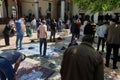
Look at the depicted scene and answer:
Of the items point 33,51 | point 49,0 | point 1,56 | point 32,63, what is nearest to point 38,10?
point 49,0

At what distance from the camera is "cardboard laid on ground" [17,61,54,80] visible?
6.50 meters

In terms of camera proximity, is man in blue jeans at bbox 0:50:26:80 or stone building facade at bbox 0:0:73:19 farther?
stone building facade at bbox 0:0:73:19

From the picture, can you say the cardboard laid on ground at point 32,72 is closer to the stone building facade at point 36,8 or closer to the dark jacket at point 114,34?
the dark jacket at point 114,34

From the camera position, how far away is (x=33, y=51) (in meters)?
10.4

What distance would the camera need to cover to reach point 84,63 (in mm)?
2986

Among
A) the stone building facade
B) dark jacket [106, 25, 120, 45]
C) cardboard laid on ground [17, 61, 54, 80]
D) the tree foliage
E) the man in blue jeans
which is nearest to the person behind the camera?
the man in blue jeans

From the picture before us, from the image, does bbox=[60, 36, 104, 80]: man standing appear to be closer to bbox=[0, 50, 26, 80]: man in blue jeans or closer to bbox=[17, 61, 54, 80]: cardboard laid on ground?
bbox=[0, 50, 26, 80]: man in blue jeans

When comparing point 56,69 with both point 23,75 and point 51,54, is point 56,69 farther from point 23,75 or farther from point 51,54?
point 51,54

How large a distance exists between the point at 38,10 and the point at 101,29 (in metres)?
23.6

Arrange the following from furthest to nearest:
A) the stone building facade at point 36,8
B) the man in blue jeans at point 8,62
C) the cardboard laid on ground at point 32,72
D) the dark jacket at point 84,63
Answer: the stone building facade at point 36,8
the cardboard laid on ground at point 32,72
the man in blue jeans at point 8,62
the dark jacket at point 84,63

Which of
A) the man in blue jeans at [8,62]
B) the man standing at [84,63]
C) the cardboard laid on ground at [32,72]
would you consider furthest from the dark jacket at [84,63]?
the cardboard laid on ground at [32,72]

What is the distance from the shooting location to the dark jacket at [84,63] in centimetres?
297

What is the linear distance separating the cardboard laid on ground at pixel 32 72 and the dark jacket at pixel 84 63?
351 cm

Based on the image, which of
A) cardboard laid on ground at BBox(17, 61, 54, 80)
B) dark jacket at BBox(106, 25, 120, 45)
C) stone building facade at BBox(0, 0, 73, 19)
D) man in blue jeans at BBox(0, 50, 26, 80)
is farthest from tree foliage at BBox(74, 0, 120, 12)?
stone building facade at BBox(0, 0, 73, 19)
